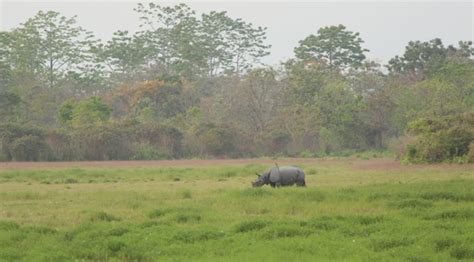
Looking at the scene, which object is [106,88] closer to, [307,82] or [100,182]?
[307,82]

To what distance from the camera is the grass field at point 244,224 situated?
36.9 feet

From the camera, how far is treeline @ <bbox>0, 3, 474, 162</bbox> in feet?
151

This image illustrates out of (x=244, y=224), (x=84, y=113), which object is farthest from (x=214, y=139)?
(x=244, y=224)

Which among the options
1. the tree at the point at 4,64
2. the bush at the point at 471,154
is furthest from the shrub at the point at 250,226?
the tree at the point at 4,64

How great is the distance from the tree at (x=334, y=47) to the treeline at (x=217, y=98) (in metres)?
0.12

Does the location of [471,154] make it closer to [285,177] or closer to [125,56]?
[285,177]

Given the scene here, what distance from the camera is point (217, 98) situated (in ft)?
204

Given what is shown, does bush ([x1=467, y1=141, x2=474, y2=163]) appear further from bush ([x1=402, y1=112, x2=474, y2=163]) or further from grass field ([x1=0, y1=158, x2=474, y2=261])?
grass field ([x1=0, y1=158, x2=474, y2=261])

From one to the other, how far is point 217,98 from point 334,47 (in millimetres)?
17314

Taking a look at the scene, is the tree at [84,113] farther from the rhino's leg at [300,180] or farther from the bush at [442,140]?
the rhino's leg at [300,180]

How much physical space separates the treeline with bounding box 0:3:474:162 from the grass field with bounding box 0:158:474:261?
18.3 meters

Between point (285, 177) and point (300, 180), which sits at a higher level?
point (285, 177)

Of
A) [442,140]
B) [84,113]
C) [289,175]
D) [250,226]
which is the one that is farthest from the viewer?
[84,113]

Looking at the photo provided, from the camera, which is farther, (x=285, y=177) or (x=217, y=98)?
(x=217, y=98)
